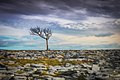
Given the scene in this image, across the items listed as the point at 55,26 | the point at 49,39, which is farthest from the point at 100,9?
the point at 49,39

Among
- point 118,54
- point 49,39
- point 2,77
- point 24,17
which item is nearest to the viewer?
point 2,77

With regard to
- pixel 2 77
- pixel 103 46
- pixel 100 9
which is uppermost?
pixel 100 9

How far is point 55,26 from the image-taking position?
7.13 metres

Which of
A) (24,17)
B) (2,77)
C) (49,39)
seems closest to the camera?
(2,77)

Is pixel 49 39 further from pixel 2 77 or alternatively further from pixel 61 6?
pixel 2 77

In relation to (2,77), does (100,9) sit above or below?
above

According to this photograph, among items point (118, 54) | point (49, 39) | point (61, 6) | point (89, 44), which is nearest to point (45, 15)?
point (61, 6)

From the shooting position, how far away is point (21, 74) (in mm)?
4727

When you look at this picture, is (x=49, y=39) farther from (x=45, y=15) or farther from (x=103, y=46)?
(x=103, y=46)

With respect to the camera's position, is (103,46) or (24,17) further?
(103,46)

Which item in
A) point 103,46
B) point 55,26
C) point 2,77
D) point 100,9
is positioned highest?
point 100,9

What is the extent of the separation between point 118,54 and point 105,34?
85.6 inches

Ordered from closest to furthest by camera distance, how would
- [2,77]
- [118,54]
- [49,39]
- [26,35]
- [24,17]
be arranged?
[2,77]
[24,17]
[26,35]
[49,39]
[118,54]

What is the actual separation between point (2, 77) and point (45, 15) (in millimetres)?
2709
